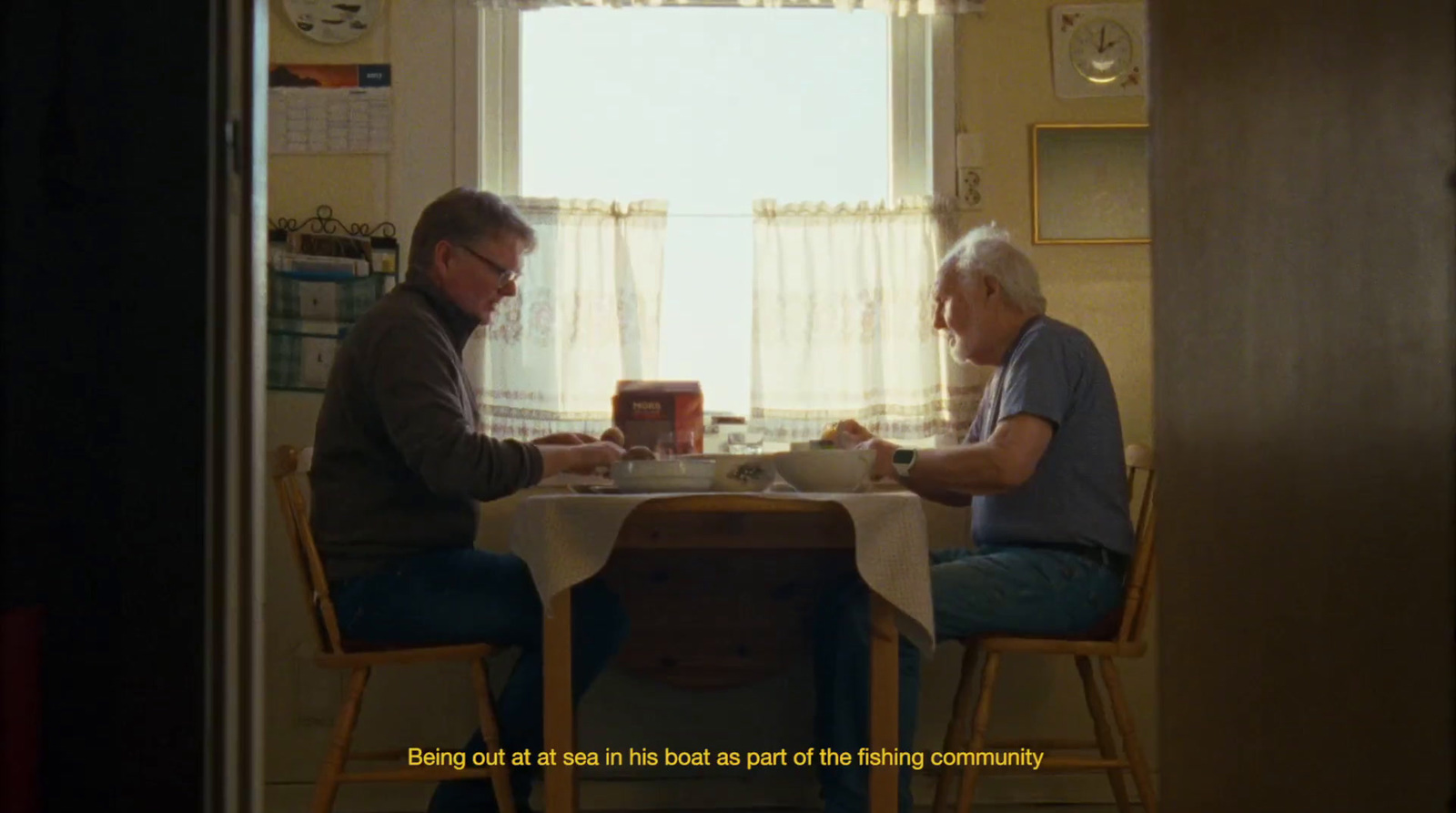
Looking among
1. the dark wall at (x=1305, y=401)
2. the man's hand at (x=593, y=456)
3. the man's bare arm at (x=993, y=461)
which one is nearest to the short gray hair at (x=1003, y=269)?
the man's bare arm at (x=993, y=461)

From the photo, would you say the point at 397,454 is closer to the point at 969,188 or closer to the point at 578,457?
the point at 578,457

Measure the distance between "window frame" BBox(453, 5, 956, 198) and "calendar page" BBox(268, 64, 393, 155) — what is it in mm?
170

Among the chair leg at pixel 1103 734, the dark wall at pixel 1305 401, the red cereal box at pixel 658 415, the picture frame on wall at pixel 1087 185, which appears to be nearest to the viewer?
the dark wall at pixel 1305 401

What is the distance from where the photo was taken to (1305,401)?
0.74 meters

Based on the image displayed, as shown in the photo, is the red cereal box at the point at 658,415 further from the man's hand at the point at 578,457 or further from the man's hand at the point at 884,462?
the man's hand at the point at 884,462

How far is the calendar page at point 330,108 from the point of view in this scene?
128 inches

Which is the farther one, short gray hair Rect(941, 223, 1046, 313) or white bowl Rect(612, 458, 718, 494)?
short gray hair Rect(941, 223, 1046, 313)

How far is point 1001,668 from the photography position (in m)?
3.26

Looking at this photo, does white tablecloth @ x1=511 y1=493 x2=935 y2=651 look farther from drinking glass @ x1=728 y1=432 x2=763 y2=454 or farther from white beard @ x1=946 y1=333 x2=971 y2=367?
drinking glass @ x1=728 y1=432 x2=763 y2=454

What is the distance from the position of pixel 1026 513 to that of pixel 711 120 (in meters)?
1.28

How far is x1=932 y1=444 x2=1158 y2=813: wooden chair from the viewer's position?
Answer: 262cm

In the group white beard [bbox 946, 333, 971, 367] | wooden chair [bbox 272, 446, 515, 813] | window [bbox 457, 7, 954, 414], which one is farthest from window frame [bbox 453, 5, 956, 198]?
wooden chair [bbox 272, 446, 515, 813]
